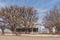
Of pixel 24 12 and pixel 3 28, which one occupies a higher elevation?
pixel 24 12

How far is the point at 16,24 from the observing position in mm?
58438

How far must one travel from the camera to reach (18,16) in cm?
5706

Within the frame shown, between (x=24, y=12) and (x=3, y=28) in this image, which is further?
(x=3, y=28)

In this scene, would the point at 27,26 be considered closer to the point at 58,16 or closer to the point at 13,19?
the point at 13,19

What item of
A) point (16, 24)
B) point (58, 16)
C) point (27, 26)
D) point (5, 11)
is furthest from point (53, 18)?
point (5, 11)

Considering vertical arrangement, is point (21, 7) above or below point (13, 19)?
above

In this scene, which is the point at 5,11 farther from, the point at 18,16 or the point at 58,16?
the point at 58,16

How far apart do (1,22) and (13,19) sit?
7.08m

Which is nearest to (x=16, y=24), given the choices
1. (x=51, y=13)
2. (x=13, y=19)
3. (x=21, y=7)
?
(x=13, y=19)

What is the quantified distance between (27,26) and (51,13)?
10057 millimetres

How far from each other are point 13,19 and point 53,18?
14987 mm

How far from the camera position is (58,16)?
60.4 metres

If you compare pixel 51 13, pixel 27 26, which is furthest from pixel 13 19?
pixel 51 13

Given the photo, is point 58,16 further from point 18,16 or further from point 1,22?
point 1,22
